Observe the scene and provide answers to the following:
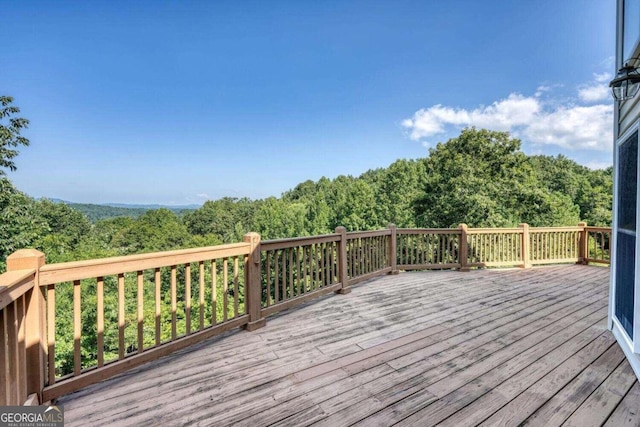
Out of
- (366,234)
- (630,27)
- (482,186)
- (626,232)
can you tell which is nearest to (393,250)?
(366,234)

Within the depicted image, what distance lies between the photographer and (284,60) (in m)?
13.4

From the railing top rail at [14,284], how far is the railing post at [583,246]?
30.8ft

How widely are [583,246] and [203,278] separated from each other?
334 inches

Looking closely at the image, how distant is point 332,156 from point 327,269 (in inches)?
1247

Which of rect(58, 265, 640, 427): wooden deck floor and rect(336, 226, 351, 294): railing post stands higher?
rect(336, 226, 351, 294): railing post

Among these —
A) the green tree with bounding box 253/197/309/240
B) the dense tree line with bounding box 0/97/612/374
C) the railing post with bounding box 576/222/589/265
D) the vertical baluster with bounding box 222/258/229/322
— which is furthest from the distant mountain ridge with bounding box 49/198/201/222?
the railing post with bounding box 576/222/589/265

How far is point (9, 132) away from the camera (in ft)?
31.0

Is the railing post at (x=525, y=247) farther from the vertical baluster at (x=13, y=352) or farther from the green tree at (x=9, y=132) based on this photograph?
the green tree at (x=9, y=132)

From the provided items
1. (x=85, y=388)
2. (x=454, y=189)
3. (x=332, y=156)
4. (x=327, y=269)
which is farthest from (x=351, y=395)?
(x=332, y=156)

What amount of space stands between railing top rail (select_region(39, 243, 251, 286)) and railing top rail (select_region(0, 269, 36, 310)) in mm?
125

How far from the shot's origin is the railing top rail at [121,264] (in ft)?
5.85

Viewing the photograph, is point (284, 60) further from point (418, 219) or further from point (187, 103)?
point (187, 103)

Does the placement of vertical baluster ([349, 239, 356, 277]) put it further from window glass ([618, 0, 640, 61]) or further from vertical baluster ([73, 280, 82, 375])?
window glass ([618, 0, 640, 61])

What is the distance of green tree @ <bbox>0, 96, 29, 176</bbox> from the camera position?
30.5ft
